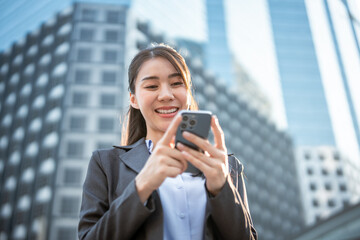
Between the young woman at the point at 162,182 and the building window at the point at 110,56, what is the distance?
129ft

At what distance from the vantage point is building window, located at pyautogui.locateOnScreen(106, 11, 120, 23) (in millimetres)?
41906

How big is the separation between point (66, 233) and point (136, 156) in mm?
35252

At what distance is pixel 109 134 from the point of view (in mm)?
36750

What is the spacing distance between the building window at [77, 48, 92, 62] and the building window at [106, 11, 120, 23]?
5.01 metres

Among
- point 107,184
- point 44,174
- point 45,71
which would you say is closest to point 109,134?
point 44,174

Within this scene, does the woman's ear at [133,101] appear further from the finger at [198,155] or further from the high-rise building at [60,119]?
the high-rise building at [60,119]

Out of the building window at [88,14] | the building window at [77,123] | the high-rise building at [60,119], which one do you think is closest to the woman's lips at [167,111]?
the high-rise building at [60,119]

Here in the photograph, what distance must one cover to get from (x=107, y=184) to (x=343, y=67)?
663cm

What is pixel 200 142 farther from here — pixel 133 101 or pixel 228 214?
pixel 133 101

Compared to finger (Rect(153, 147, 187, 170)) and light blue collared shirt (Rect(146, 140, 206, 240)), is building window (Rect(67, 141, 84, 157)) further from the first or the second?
finger (Rect(153, 147, 187, 170))

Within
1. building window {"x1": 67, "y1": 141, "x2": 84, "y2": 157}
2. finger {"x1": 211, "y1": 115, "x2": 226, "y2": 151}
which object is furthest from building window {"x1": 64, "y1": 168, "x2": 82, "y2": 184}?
finger {"x1": 211, "y1": 115, "x2": 226, "y2": 151}

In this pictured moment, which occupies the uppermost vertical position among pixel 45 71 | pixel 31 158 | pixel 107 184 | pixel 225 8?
pixel 225 8

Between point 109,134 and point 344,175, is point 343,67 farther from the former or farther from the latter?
point 344,175

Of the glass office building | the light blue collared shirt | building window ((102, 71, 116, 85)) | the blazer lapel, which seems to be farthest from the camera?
the glass office building
